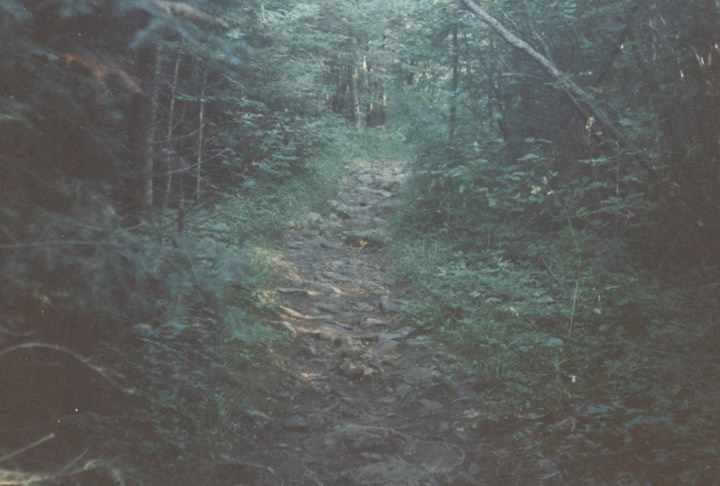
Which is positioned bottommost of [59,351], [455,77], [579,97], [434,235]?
[59,351]

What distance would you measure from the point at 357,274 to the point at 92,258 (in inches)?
258

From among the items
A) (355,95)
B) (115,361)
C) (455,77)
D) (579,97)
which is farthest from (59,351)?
(355,95)

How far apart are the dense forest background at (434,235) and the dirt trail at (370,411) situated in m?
0.36

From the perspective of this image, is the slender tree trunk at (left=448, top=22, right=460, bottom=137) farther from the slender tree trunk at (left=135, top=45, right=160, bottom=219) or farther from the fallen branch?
the fallen branch

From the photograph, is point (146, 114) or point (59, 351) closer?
point (59, 351)

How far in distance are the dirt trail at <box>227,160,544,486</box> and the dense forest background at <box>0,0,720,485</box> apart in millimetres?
363

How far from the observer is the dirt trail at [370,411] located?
13.1 ft

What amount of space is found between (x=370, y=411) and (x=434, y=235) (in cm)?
549

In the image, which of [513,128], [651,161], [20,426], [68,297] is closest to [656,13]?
[651,161]

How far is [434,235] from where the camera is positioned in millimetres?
10070

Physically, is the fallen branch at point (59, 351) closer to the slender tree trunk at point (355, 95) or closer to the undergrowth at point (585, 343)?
the undergrowth at point (585, 343)

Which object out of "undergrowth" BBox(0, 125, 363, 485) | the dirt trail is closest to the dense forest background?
"undergrowth" BBox(0, 125, 363, 485)

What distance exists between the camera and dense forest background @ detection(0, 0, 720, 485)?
2.97 m

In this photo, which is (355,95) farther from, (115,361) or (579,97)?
(115,361)
